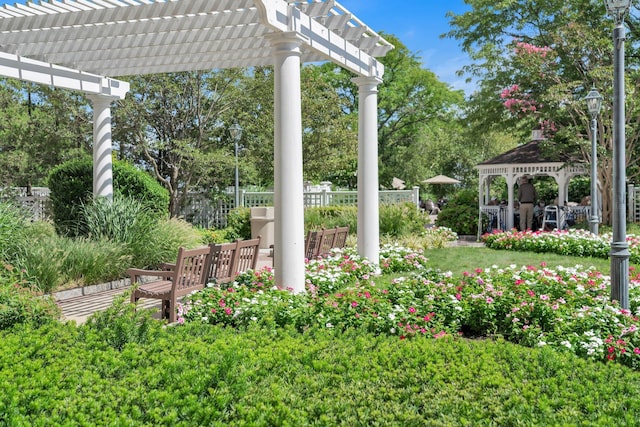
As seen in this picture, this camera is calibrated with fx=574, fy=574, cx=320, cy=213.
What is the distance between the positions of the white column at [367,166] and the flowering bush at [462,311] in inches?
87.5

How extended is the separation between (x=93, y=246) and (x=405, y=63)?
1099 inches

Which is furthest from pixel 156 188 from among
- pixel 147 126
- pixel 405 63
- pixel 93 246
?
pixel 405 63

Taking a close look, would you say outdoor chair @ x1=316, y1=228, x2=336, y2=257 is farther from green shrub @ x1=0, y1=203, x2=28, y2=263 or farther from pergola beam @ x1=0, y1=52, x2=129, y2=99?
pergola beam @ x1=0, y1=52, x2=129, y2=99

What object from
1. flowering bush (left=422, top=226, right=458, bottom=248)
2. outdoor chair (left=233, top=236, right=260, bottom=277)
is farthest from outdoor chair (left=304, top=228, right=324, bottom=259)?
flowering bush (left=422, top=226, right=458, bottom=248)

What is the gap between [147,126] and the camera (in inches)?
750

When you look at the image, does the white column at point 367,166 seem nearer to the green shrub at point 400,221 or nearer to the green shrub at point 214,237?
the green shrub at point 400,221

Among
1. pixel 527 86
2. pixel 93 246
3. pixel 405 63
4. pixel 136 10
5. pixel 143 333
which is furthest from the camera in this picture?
pixel 405 63

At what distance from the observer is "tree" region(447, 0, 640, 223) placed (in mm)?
15289

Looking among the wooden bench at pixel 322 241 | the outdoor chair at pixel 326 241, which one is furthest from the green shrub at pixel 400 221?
the outdoor chair at pixel 326 241

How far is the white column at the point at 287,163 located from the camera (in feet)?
19.7

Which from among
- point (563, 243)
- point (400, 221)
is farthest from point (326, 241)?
point (563, 243)

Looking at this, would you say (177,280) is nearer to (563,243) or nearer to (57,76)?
(57,76)

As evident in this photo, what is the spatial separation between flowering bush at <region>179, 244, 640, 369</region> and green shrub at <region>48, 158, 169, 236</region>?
5.82 metres

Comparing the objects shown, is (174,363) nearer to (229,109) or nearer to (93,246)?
(93,246)
